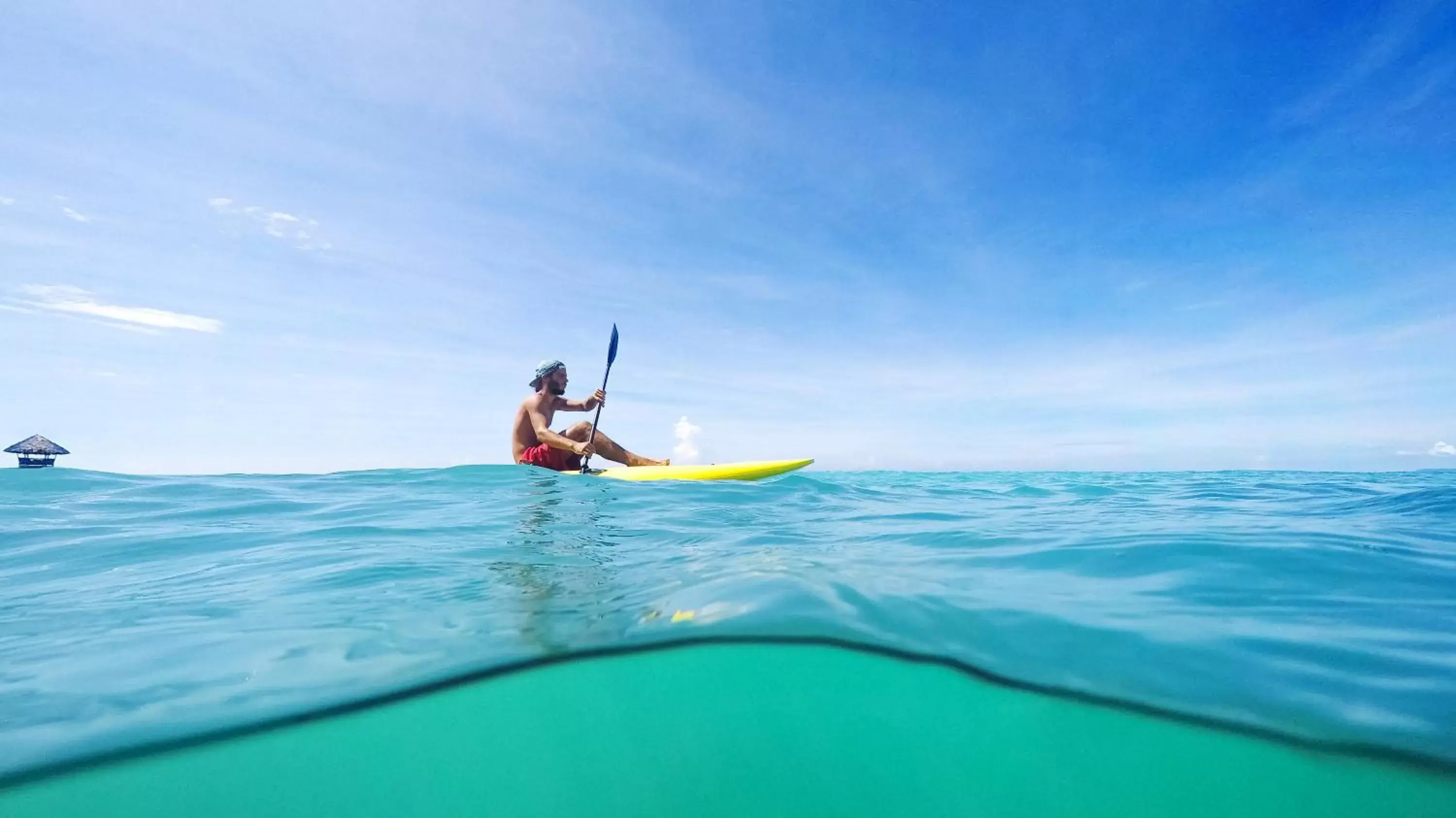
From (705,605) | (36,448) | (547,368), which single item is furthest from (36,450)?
(705,605)

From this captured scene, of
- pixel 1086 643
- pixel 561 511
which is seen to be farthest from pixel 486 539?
pixel 1086 643

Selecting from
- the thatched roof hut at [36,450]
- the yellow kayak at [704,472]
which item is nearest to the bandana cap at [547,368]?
the yellow kayak at [704,472]

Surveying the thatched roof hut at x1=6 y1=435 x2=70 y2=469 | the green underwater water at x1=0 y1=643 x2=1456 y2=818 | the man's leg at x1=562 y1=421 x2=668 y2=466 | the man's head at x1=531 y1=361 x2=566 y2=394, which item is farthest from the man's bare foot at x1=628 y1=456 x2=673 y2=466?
the thatched roof hut at x1=6 y1=435 x2=70 y2=469

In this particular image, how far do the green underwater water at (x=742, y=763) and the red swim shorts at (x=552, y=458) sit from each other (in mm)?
8504

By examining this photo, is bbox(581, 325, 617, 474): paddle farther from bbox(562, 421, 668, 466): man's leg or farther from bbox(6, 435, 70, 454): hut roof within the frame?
bbox(6, 435, 70, 454): hut roof

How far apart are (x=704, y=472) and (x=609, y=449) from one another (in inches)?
86.8

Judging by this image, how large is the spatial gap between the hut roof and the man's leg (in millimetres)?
19317

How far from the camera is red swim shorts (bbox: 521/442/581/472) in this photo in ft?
33.8

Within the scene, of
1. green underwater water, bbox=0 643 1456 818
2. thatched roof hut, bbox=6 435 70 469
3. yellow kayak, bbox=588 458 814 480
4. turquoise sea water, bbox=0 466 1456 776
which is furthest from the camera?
thatched roof hut, bbox=6 435 70 469

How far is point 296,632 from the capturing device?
2582mm

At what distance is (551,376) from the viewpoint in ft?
34.9

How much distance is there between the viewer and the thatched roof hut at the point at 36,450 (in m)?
17.0

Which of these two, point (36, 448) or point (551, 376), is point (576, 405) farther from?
point (36, 448)

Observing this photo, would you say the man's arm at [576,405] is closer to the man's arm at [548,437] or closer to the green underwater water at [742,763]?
the man's arm at [548,437]
